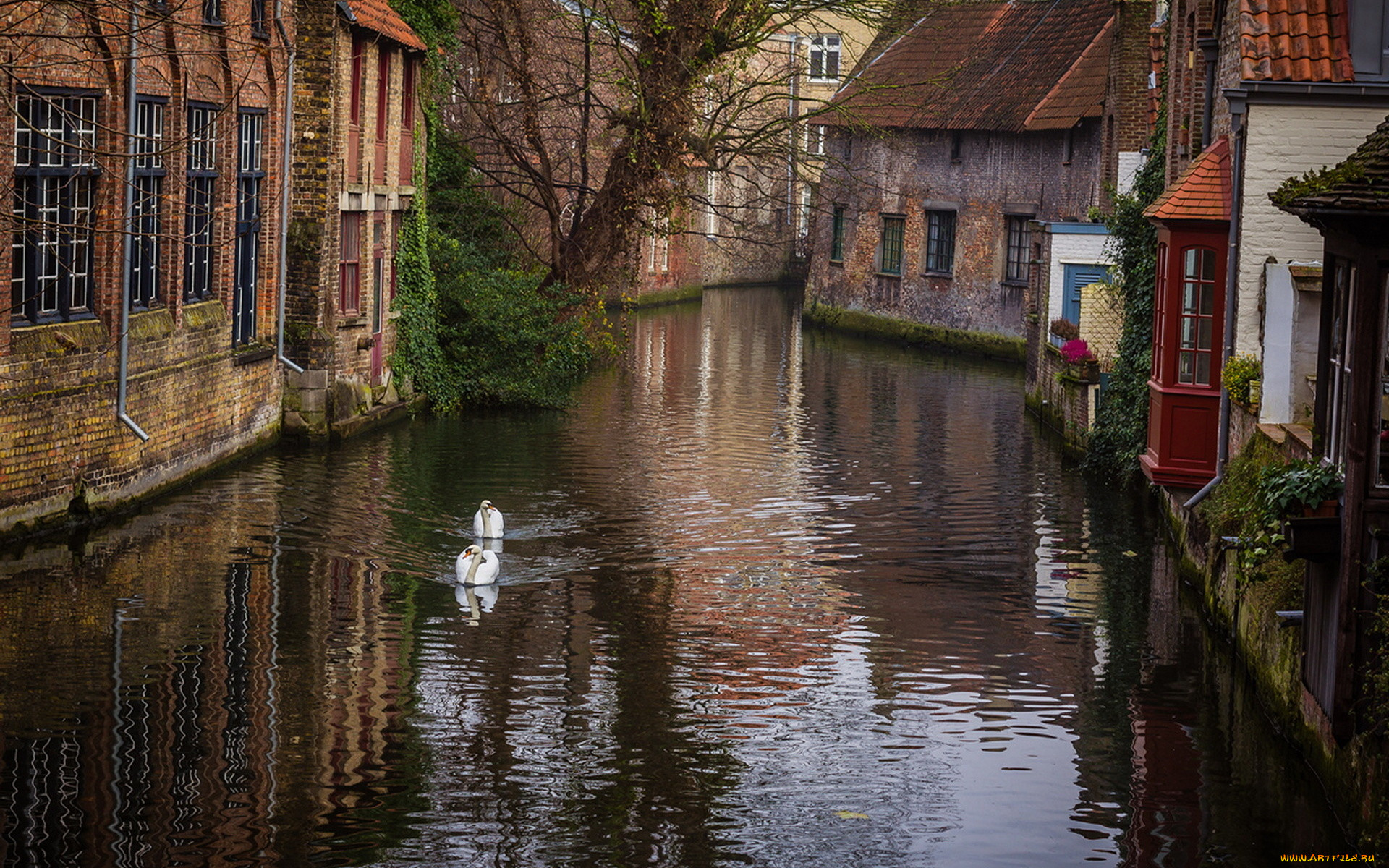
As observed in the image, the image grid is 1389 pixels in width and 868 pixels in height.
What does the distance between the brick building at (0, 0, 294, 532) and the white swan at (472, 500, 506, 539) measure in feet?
12.3

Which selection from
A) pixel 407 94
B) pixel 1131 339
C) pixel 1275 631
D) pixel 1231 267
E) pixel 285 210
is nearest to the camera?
pixel 1275 631

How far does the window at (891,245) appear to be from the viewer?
50188 mm

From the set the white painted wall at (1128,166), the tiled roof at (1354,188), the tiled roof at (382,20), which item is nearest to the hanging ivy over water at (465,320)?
the tiled roof at (382,20)

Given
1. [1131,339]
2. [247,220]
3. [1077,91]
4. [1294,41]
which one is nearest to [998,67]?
[1077,91]

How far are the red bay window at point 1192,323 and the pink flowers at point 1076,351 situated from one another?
8.55 metres

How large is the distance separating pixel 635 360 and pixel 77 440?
71.6 ft

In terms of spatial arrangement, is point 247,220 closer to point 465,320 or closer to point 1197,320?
point 465,320

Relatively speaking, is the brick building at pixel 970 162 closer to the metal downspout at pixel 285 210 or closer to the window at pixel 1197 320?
the metal downspout at pixel 285 210

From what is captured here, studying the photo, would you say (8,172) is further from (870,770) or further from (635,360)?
(635,360)

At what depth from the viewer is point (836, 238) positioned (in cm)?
5344

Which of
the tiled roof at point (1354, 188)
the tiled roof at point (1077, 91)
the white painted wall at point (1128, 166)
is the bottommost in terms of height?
the tiled roof at point (1354, 188)

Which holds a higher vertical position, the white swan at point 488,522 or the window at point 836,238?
the window at point 836,238

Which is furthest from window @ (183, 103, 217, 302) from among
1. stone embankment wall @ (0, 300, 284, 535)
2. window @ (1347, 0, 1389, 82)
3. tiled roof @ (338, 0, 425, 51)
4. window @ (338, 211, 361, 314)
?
window @ (1347, 0, 1389, 82)

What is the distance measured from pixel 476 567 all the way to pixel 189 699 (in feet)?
13.8
